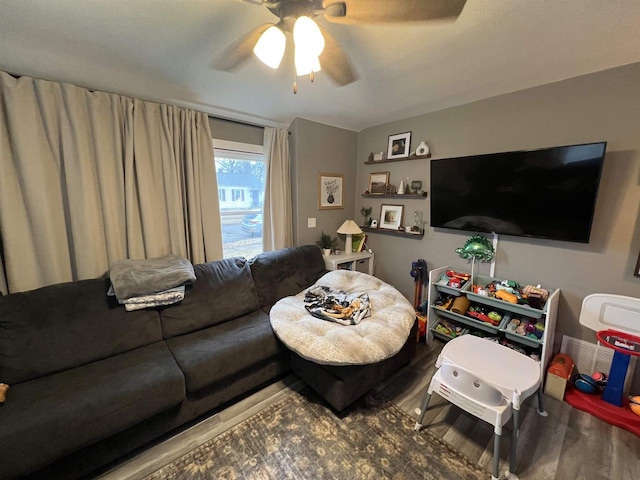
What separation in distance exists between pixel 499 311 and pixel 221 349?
239 cm

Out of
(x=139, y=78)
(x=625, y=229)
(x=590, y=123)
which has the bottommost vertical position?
(x=625, y=229)

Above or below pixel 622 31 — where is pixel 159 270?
below

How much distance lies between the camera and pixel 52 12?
1166mm

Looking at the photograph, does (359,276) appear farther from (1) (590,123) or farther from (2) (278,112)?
(1) (590,123)

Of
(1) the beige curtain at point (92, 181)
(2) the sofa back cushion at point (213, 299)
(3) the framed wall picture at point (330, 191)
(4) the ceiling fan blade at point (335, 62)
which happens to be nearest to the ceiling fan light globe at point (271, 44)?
(4) the ceiling fan blade at point (335, 62)

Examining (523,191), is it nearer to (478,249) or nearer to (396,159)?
(478,249)

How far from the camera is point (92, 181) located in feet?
6.20

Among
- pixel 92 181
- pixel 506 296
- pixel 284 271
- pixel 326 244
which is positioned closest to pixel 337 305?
pixel 284 271

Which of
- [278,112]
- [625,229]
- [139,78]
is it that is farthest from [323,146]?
A: [625,229]

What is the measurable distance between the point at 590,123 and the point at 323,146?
7.58 ft

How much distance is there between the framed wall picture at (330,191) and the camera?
313 cm

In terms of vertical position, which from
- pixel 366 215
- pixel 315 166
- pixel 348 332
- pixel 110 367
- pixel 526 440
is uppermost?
pixel 315 166

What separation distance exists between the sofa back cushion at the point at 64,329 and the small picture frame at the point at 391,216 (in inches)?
100

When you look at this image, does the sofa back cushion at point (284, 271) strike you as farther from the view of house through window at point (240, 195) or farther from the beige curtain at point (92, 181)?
the beige curtain at point (92, 181)
